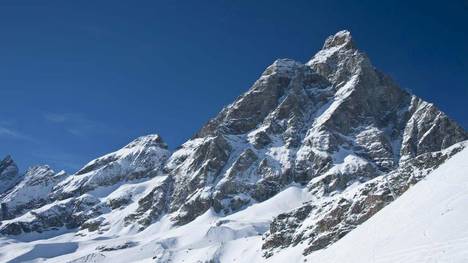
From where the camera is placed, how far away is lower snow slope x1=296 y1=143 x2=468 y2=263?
23375 mm

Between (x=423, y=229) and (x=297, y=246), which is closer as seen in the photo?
(x=423, y=229)

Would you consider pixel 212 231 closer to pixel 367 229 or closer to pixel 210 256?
pixel 210 256

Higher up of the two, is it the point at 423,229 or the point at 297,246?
the point at 297,246

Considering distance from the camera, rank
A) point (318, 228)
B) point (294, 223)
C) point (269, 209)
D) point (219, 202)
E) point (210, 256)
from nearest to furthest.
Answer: point (318, 228) → point (294, 223) → point (210, 256) → point (269, 209) → point (219, 202)

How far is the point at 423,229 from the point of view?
89.1 feet

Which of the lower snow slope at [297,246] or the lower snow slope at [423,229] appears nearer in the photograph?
the lower snow slope at [423,229]

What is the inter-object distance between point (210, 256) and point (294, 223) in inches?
1036

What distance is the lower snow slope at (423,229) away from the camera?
23375 mm

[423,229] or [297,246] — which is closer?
[423,229]

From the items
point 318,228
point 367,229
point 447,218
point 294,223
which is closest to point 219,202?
point 294,223

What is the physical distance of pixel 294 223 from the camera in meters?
97.5

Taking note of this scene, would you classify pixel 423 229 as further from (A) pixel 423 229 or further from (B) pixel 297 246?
(B) pixel 297 246

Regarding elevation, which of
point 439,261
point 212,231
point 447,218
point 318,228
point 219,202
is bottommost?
point 439,261

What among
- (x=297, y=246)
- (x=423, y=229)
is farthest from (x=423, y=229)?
(x=297, y=246)
